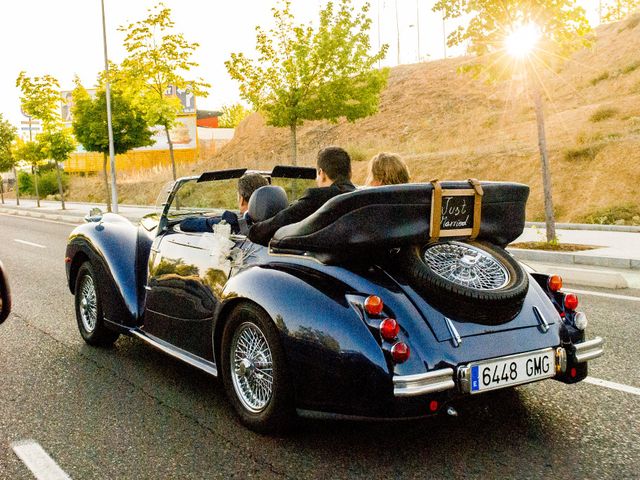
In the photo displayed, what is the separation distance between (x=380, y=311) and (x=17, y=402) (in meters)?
2.65

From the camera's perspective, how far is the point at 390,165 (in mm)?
4418

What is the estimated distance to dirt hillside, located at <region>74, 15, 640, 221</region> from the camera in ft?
68.6

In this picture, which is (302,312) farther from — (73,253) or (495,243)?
(73,253)

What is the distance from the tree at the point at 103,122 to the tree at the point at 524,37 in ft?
61.5

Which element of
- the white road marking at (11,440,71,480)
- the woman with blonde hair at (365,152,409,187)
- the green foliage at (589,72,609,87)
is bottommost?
the white road marking at (11,440,71,480)

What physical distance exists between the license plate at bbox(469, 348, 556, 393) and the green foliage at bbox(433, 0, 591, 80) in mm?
10437

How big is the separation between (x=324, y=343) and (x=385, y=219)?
687 millimetres

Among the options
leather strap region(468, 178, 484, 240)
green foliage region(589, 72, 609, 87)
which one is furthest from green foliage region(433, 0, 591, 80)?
green foliage region(589, 72, 609, 87)

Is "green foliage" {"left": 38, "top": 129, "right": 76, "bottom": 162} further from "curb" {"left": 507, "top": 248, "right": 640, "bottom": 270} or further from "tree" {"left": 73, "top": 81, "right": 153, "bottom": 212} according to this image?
"curb" {"left": 507, "top": 248, "right": 640, "bottom": 270}

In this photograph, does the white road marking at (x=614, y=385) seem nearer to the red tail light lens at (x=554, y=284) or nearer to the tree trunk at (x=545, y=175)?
the red tail light lens at (x=554, y=284)

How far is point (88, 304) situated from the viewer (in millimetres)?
5676

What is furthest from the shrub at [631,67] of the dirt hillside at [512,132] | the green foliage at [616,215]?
the green foliage at [616,215]

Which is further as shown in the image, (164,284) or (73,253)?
(73,253)

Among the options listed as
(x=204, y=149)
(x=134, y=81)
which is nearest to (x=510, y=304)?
(x=134, y=81)
